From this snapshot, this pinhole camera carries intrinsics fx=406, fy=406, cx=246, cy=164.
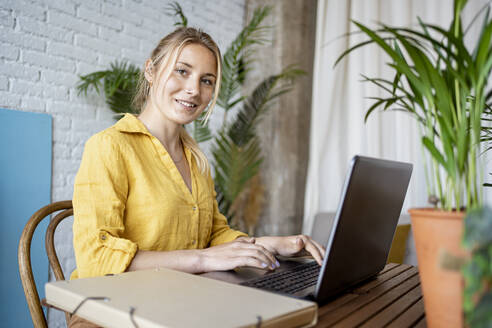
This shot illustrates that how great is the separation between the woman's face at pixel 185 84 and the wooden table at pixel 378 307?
32.3 inches

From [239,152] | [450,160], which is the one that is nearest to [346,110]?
[239,152]

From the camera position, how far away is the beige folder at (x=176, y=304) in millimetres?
494

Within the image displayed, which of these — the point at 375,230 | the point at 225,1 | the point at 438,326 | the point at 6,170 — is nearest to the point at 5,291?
the point at 6,170

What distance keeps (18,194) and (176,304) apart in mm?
1942

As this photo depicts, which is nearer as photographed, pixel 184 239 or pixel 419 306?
pixel 419 306

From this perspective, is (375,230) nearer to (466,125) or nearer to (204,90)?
(466,125)

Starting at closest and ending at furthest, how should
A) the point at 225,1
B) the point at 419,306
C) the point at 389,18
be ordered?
the point at 419,306 → the point at 389,18 → the point at 225,1

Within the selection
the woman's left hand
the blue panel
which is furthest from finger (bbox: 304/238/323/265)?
the blue panel

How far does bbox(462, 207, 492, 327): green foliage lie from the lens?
11.8 inches

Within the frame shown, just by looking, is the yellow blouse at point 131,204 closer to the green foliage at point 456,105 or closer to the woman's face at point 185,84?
the woman's face at point 185,84

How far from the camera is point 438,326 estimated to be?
54cm

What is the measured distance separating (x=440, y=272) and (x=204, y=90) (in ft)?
3.55

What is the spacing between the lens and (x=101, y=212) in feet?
3.22

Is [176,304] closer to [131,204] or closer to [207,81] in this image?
[131,204]
